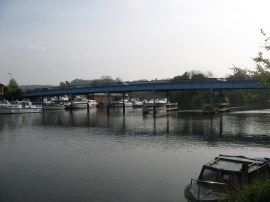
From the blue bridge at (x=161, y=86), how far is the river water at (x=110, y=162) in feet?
154

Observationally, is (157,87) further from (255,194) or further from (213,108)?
(255,194)

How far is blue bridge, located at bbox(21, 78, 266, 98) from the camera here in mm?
96312

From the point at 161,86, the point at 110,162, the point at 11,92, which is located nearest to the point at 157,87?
the point at 161,86

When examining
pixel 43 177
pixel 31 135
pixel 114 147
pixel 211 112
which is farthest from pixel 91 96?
pixel 43 177

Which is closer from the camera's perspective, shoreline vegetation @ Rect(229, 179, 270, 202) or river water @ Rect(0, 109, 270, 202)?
shoreline vegetation @ Rect(229, 179, 270, 202)

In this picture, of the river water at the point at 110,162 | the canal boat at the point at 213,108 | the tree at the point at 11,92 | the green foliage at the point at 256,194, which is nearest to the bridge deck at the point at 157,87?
the tree at the point at 11,92

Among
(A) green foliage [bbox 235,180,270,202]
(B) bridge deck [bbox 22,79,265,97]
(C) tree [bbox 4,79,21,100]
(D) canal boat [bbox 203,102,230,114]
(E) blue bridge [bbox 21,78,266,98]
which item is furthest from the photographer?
(C) tree [bbox 4,79,21,100]

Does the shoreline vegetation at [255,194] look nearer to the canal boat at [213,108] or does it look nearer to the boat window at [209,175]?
the boat window at [209,175]

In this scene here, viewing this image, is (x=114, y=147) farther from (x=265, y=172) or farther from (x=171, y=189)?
(x=265, y=172)

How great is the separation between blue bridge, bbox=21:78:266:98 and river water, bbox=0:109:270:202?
47.0m

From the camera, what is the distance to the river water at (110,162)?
2200cm

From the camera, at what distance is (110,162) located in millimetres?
30422

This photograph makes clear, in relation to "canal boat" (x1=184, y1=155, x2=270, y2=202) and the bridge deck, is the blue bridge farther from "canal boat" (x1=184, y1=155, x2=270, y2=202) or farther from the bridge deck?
"canal boat" (x1=184, y1=155, x2=270, y2=202)

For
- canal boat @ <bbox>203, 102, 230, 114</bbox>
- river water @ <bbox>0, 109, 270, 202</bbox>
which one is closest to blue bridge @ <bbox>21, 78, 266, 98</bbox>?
canal boat @ <bbox>203, 102, 230, 114</bbox>
